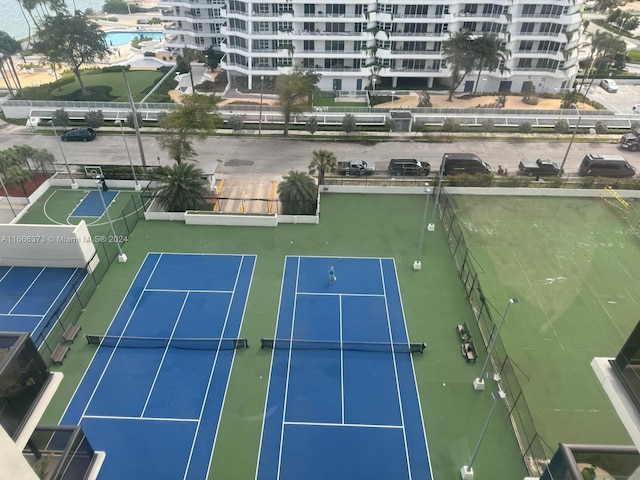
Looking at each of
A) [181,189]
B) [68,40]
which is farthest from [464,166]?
[68,40]

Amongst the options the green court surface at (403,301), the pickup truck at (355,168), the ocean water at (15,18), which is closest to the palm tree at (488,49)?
the pickup truck at (355,168)

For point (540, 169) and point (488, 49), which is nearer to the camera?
point (540, 169)

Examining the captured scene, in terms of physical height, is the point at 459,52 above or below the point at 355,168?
above

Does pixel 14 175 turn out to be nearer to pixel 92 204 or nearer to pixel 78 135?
pixel 92 204

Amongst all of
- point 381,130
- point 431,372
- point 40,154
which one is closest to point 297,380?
point 431,372

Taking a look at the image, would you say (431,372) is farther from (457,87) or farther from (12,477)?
(457,87)

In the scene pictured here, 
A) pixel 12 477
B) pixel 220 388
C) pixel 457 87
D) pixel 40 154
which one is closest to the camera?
pixel 12 477
